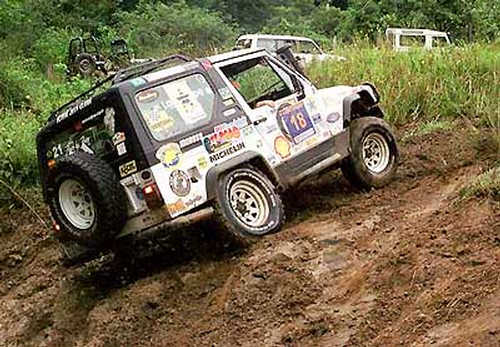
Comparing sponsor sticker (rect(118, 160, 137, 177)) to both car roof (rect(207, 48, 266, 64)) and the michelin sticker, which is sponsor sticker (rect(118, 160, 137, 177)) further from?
car roof (rect(207, 48, 266, 64))

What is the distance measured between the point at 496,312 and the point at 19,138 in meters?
8.16

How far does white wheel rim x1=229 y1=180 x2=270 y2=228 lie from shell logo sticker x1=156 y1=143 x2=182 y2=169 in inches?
23.7

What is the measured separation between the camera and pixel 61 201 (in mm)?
7965

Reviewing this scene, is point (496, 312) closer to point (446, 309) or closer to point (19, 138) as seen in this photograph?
point (446, 309)

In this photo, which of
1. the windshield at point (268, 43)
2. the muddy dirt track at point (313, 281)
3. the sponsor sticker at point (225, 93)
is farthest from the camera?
the windshield at point (268, 43)

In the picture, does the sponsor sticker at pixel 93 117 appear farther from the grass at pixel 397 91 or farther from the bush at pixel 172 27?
the bush at pixel 172 27

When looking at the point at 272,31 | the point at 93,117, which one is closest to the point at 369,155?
the point at 93,117

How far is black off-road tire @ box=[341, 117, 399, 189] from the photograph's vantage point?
9.48 metres

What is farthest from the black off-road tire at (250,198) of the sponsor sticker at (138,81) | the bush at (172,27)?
the bush at (172,27)

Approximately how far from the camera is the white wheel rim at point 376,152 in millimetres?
9742

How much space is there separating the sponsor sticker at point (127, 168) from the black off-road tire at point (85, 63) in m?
15.1

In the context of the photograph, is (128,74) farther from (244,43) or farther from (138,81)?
(244,43)

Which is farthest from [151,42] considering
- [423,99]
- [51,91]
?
[423,99]

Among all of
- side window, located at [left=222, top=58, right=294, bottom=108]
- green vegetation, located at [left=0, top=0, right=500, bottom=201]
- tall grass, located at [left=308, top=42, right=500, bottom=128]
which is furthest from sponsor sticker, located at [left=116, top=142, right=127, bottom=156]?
tall grass, located at [left=308, top=42, right=500, bottom=128]
